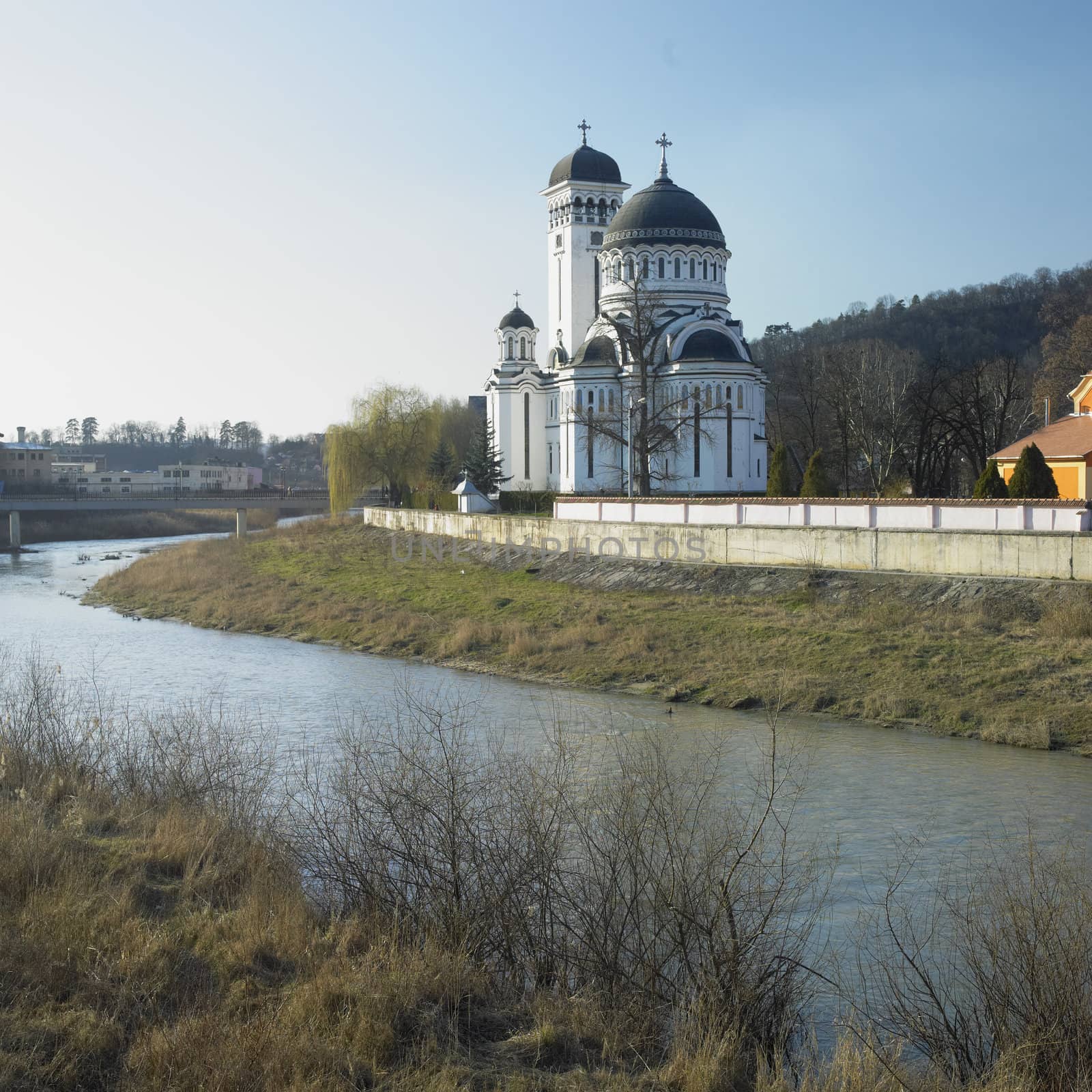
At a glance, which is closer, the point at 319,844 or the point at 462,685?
the point at 319,844

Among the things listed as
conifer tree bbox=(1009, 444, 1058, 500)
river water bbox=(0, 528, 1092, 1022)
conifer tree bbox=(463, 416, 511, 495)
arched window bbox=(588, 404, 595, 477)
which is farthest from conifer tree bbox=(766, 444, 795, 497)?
conifer tree bbox=(463, 416, 511, 495)

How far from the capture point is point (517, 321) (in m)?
58.0

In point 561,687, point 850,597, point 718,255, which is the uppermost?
point 718,255

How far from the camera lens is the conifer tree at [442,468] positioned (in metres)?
54.9

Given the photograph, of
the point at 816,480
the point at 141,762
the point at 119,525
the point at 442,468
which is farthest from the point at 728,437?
the point at 119,525

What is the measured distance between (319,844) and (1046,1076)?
5.40 meters

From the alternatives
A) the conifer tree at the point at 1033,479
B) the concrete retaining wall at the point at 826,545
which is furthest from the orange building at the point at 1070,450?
the concrete retaining wall at the point at 826,545

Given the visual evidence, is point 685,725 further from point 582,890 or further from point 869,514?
point 582,890

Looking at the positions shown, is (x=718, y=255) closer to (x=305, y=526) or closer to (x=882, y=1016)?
(x=305, y=526)

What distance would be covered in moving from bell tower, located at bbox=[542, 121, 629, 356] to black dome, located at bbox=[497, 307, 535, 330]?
6.23 feet

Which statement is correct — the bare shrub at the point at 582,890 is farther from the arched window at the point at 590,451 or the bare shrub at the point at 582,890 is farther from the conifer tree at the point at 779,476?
the arched window at the point at 590,451

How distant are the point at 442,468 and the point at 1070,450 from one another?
102 ft

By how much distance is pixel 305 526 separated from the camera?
5244 centimetres

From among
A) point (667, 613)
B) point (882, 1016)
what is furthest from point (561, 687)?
point (882, 1016)
